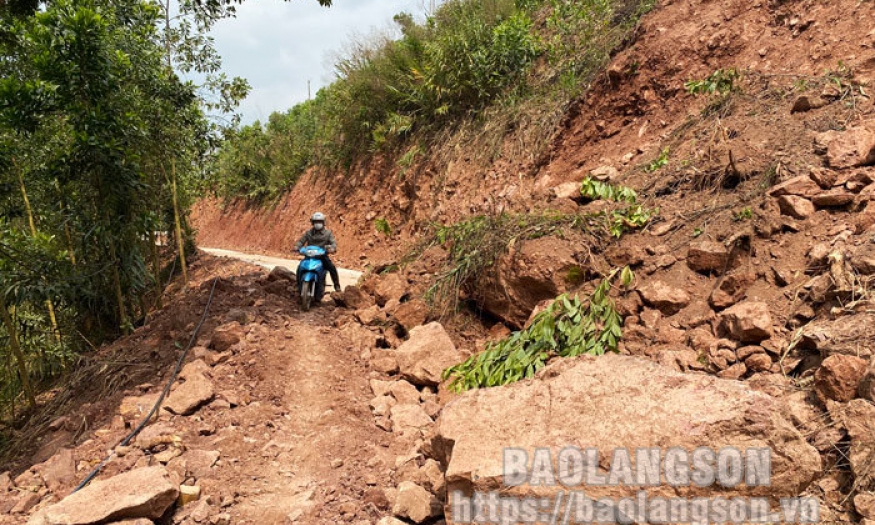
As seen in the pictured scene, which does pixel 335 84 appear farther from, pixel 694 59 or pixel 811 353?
pixel 811 353

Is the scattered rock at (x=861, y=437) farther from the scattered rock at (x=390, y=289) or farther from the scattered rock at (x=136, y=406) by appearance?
the scattered rock at (x=136, y=406)

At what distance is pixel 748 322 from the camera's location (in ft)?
10.7

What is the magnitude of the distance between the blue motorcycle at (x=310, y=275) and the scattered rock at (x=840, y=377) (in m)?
5.22

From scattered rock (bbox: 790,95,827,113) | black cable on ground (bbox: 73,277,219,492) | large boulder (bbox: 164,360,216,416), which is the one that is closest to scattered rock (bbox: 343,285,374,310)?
black cable on ground (bbox: 73,277,219,492)

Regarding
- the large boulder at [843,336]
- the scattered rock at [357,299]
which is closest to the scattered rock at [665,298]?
the large boulder at [843,336]

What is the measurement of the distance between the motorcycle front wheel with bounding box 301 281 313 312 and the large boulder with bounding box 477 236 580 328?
2.35m

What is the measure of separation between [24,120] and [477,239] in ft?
15.1

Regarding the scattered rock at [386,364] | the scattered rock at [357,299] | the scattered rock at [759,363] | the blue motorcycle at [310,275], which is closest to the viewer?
the scattered rock at [759,363]

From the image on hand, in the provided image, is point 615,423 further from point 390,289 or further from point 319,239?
point 319,239

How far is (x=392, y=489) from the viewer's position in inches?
127

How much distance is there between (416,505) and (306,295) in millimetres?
3942

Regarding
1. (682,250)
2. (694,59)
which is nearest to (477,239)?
(682,250)

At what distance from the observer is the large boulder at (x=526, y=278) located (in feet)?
15.1

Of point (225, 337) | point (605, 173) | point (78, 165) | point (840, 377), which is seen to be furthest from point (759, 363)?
point (78, 165)
